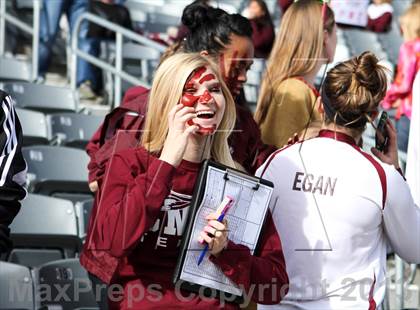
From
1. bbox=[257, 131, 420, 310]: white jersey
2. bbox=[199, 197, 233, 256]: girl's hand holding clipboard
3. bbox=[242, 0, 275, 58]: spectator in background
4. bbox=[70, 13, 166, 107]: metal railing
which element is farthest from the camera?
bbox=[242, 0, 275, 58]: spectator in background

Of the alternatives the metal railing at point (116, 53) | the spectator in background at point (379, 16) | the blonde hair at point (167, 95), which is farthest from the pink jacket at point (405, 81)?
the spectator in background at point (379, 16)

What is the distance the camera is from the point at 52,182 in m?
5.25

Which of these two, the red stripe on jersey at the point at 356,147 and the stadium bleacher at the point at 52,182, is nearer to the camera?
the red stripe on jersey at the point at 356,147

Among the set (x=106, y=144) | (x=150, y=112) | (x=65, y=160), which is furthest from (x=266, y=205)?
(x=65, y=160)

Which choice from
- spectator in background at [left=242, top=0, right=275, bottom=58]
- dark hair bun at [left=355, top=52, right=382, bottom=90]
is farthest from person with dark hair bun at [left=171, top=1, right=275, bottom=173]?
spectator in background at [left=242, top=0, right=275, bottom=58]

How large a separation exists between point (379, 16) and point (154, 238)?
27.7 feet

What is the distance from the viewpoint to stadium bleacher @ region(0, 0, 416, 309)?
3.82 meters

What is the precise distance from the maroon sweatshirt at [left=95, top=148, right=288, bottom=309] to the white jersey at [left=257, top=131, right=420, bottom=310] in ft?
0.48

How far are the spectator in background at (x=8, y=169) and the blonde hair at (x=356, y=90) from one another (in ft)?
3.20

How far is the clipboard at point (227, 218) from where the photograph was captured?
8.87ft

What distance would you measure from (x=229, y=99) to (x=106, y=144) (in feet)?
2.21

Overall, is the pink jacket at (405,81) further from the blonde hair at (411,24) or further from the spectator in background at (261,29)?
the spectator in background at (261,29)

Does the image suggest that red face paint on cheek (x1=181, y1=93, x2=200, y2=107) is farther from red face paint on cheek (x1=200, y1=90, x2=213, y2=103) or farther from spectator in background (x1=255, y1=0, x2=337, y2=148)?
spectator in background (x1=255, y1=0, x2=337, y2=148)

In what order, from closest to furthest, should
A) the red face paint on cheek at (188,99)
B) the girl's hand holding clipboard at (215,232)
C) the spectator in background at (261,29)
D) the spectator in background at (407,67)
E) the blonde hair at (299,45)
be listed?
the girl's hand holding clipboard at (215,232)
the red face paint on cheek at (188,99)
the blonde hair at (299,45)
the spectator in background at (407,67)
the spectator in background at (261,29)
